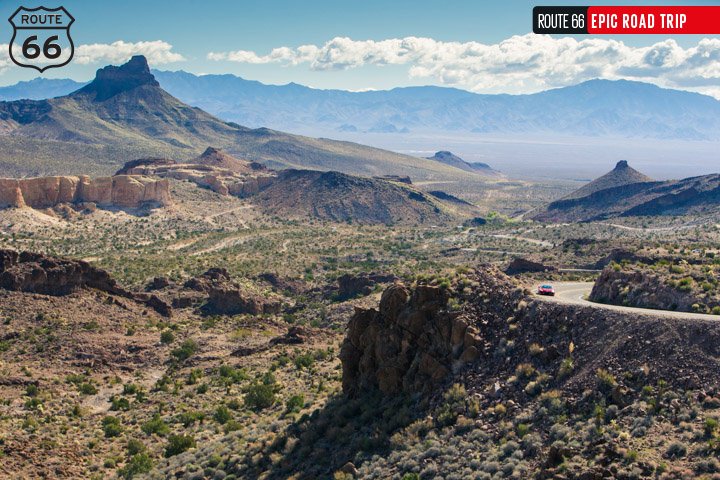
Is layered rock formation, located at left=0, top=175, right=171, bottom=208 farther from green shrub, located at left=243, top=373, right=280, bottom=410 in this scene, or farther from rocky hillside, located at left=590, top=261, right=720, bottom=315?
rocky hillside, located at left=590, top=261, right=720, bottom=315

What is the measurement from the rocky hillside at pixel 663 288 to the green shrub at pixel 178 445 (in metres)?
16.9

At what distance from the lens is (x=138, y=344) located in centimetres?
4441

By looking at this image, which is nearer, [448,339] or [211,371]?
[448,339]

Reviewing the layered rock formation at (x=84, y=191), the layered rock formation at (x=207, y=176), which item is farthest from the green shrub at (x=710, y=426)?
the layered rock formation at (x=207, y=176)

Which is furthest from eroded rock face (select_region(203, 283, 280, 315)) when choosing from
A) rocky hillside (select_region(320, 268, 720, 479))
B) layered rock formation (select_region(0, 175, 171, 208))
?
layered rock formation (select_region(0, 175, 171, 208))

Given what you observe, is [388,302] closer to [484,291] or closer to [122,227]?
Answer: [484,291]

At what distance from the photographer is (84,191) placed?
4240 inches

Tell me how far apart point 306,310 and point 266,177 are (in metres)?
94.2

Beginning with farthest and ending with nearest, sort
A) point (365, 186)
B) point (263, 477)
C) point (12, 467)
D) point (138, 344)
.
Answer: point (365, 186), point (138, 344), point (12, 467), point (263, 477)

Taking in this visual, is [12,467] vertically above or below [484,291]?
below

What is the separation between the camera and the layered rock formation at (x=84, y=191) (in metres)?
96.7

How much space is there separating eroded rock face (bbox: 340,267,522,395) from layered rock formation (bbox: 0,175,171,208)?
82143mm

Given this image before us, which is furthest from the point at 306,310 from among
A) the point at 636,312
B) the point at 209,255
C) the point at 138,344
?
the point at 636,312

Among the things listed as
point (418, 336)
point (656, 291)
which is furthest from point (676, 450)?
point (418, 336)
